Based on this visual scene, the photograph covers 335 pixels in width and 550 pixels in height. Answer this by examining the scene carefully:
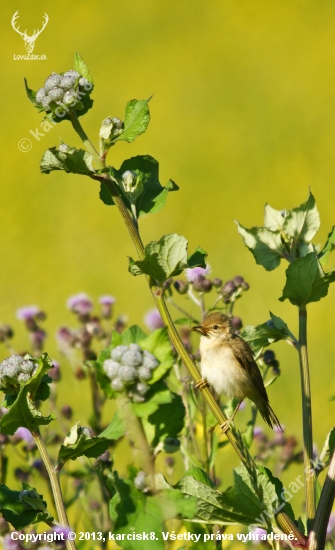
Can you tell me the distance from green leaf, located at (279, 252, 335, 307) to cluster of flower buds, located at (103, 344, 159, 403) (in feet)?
1.97

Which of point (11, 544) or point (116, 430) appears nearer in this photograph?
point (116, 430)

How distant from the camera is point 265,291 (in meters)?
8.48

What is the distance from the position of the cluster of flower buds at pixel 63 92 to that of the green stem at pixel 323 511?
96 cm

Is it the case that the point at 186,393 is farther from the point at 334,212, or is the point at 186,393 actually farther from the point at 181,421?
the point at 334,212

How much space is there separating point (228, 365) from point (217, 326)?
17 cm

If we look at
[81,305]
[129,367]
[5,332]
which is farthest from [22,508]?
[5,332]

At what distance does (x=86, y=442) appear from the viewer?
5.63 feet

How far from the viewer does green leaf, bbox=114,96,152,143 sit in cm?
174

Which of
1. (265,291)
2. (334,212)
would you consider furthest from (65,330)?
(334,212)

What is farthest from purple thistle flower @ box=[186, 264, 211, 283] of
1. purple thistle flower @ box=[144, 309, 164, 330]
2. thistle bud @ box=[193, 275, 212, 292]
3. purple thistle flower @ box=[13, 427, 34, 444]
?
purple thistle flower @ box=[13, 427, 34, 444]

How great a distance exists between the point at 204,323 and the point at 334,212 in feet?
22.6

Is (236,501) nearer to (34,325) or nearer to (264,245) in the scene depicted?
(264,245)

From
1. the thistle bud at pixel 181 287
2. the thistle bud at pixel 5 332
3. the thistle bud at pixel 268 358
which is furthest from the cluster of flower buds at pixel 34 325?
the thistle bud at pixel 268 358

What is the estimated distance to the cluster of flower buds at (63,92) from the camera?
1.67 m
